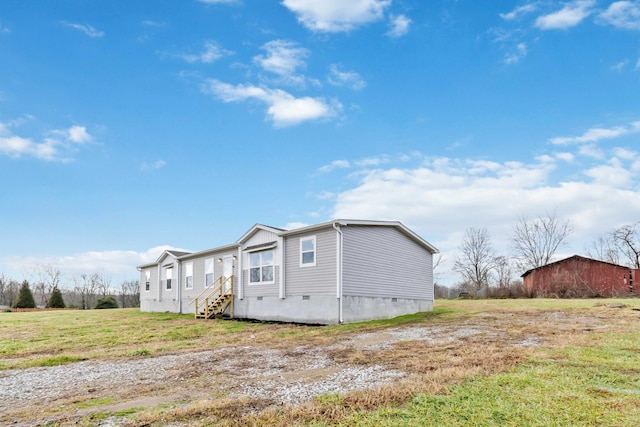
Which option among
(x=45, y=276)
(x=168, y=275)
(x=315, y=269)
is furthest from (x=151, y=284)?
(x=45, y=276)

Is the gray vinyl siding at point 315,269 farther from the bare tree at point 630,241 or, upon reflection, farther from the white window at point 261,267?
the bare tree at point 630,241

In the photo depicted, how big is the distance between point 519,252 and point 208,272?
35.0 metres

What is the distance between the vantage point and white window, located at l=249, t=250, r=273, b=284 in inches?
711

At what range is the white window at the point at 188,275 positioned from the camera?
79.4 ft

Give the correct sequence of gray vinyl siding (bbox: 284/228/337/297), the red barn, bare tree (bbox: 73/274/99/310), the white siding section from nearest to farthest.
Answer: gray vinyl siding (bbox: 284/228/337/297) < the white siding section < the red barn < bare tree (bbox: 73/274/99/310)

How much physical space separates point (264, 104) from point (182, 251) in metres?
13.5

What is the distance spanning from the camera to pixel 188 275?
80.4 ft

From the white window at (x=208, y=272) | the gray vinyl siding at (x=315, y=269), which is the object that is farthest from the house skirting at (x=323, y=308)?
the white window at (x=208, y=272)

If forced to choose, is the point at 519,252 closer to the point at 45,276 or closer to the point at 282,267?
the point at 282,267

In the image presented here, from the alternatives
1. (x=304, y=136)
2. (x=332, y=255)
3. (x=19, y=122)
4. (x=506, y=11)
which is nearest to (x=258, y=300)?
(x=332, y=255)

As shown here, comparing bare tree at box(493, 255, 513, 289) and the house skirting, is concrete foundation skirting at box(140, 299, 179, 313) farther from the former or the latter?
bare tree at box(493, 255, 513, 289)

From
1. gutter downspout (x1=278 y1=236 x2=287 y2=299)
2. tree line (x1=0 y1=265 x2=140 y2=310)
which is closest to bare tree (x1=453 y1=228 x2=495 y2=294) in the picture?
gutter downspout (x1=278 y1=236 x2=287 y2=299)

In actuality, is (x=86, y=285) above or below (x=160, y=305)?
below

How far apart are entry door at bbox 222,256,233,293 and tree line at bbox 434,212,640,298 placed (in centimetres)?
2442
